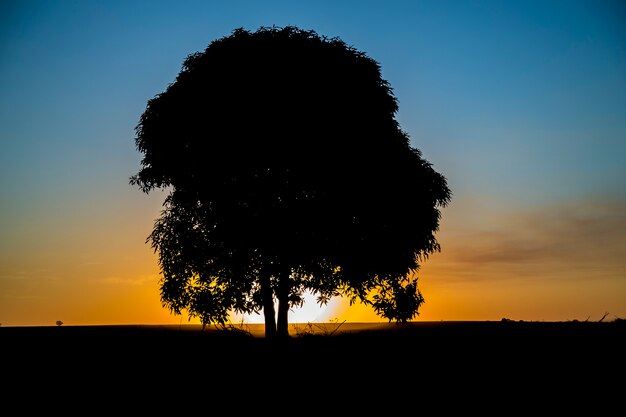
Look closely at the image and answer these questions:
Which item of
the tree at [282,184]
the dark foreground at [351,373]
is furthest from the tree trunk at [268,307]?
the dark foreground at [351,373]

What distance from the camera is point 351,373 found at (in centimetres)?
1559

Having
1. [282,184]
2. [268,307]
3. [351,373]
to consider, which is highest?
[282,184]

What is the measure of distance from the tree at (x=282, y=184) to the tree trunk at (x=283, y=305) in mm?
79

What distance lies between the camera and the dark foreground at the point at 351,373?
11859 mm

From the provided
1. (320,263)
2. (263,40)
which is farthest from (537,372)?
(263,40)

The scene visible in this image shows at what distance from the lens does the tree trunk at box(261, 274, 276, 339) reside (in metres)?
28.4

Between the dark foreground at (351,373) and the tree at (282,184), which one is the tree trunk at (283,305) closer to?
the tree at (282,184)

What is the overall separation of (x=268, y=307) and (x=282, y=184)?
7.04m

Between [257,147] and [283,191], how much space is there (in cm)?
278

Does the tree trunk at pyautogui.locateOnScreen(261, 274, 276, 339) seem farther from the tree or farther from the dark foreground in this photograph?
the dark foreground

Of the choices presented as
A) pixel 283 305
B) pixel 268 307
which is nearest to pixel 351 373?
pixel 268 307

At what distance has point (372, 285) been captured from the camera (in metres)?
30.4

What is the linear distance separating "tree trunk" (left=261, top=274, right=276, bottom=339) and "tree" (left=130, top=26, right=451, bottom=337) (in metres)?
0.07

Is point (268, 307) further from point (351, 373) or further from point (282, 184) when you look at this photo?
point (351, 373)
